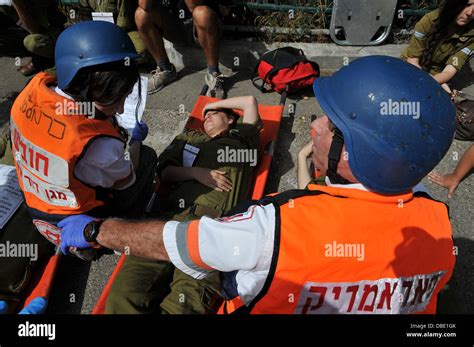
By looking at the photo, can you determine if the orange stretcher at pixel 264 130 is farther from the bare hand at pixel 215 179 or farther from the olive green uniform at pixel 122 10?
the olive green uniform at pixel 122 10

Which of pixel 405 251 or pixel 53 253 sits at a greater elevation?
pixel 405 251

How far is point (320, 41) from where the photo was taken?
479 centimetres

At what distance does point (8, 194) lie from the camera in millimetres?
2697

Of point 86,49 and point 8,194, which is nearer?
point 86,49

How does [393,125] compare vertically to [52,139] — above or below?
above

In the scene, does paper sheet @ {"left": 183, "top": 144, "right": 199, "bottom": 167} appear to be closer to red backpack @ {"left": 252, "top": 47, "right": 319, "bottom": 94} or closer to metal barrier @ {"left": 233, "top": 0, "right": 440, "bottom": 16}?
red backpack @ {"left": 252, "top": 47, "right": 319, "bottom": 94}

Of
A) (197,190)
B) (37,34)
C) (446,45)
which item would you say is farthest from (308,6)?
(37,34)

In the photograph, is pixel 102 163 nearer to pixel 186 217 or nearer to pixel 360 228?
pixel 186 217

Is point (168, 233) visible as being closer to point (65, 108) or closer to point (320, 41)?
point (65, 108)

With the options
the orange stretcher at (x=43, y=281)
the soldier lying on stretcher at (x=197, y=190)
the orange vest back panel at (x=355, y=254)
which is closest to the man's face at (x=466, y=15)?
the soldier lying on stretcher at (x=197, y=190)

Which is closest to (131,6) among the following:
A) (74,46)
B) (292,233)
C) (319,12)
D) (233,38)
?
(233,38)

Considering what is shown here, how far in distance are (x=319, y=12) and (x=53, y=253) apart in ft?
12.7

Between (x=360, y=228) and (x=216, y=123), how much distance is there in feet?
7.55

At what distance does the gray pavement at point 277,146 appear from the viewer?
272cm
